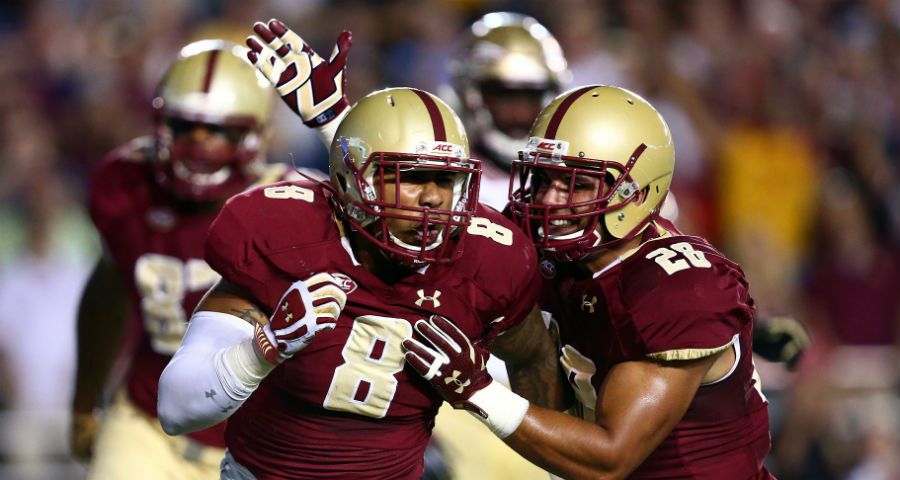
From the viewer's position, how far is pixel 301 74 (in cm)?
351

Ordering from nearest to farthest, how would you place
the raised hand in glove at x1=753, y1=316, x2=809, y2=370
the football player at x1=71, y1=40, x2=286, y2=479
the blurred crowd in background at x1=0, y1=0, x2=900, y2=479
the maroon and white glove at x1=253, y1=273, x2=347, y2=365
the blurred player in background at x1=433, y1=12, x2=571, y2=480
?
the maroon and white glove at x1=253, y1=273, x2=347, y2=365 → the raised hand in glove at x1=753, y1=316, x2=809, y2=370 → the football player at x1=71, y1=40, x2=286, y2=479 → the blurred player in background at x1=433, y1=12, x2=571, y2=480 → the blurred crowd in background at x1=0, y1=0, x2=900, y2=479

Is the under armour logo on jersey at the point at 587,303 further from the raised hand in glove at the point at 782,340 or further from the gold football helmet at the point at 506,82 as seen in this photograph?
the gold football helmet at the point at 506,82

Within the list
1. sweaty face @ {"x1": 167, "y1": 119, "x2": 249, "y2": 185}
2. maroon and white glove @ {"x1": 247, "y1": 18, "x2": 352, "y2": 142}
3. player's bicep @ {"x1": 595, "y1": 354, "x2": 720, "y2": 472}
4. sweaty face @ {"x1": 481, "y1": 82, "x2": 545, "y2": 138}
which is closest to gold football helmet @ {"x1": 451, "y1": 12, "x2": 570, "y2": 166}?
sweaty face @ {"x1": 481, "y1": 82, "x2": 545, "y2": 138}

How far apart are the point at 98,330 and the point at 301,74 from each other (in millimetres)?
1253

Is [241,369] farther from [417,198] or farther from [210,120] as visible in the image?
[210,120]

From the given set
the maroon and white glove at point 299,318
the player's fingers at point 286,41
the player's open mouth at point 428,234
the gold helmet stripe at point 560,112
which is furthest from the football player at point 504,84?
the maroon and white glove at point 299,318

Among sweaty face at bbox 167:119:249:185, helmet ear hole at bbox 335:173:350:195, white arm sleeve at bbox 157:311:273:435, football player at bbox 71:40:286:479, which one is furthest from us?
sweaty face at bbox 167:119:249:185

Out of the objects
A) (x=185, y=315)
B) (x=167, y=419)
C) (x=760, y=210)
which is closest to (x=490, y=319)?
(x=167, y=419)

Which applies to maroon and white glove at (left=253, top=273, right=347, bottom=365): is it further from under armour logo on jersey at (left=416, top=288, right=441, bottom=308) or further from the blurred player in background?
the blurred player in background

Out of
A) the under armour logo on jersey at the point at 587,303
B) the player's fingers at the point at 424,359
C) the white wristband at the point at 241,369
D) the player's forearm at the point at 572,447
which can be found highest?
the under armour logo on jersey at the point at 587,303

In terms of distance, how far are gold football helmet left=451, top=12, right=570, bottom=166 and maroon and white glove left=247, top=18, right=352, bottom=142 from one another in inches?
46.1

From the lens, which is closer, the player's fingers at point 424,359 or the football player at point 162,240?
the player's fingers at point 424,359

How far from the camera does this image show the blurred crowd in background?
6.09m

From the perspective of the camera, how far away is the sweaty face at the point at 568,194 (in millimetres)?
3082
